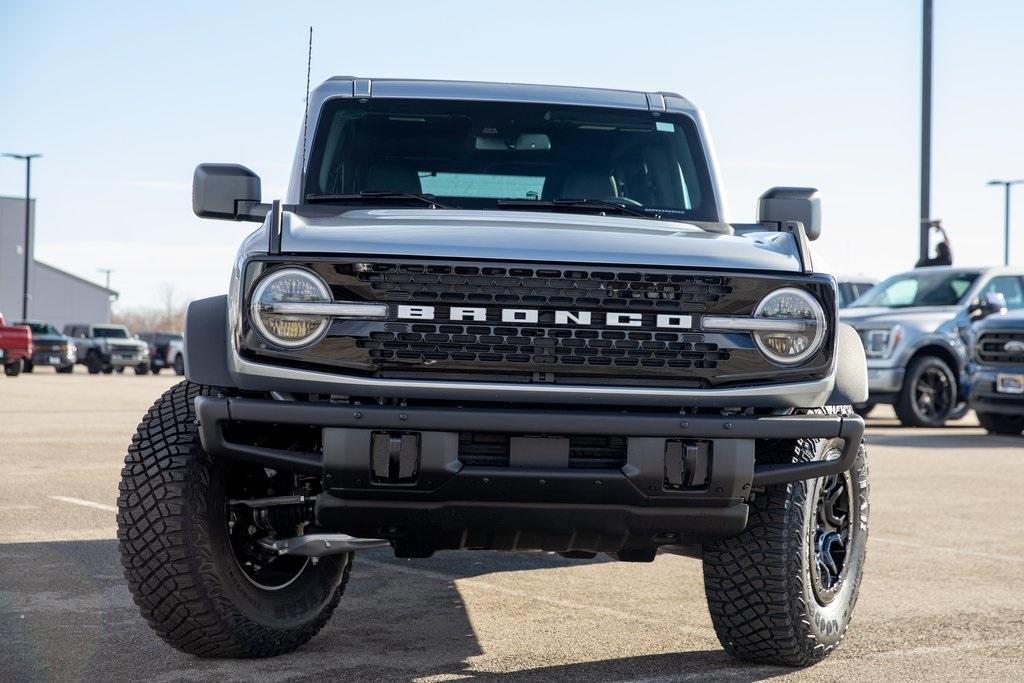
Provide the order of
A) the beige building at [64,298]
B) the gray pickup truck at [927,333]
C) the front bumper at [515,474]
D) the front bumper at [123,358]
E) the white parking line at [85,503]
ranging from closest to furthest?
the front bumper at [515,474], the white parking line at [85,503], the gray pickup truck at [927,333], the front bumper at [123,358], the beige building at [64,298]

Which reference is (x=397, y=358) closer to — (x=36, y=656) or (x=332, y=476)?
(x=332, y=476)

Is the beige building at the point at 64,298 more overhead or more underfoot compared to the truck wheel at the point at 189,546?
more overhead

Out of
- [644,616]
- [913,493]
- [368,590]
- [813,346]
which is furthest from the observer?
[913,493]

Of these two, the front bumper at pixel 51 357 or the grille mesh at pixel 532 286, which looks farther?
the front bumper at pixel 51 357

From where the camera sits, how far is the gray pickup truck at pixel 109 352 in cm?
4391

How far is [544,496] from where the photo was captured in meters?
3.88

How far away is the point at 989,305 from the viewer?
16219mm

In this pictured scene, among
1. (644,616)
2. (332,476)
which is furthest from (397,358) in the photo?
(644,616)

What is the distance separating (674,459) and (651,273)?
54cm

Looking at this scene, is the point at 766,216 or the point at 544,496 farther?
the point at 766,216

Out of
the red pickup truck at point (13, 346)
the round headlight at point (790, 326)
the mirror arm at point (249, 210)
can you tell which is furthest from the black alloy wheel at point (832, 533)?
the red pickup truck at point (13, 346)

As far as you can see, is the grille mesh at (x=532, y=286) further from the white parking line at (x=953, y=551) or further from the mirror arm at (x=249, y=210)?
A: the white parking line at (x=953, y=551)

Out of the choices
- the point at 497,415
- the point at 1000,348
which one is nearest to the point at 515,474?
the point at 497,415

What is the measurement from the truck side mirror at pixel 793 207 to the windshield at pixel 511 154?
0.71ft
